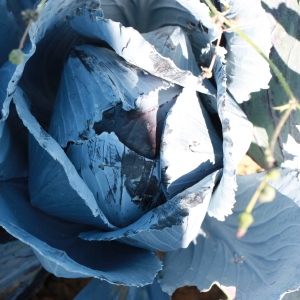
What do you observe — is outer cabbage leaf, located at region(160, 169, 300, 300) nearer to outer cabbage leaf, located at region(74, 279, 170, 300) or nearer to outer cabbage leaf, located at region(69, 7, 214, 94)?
outer cabbage leaf, located at region(74, 279, 170, 300)

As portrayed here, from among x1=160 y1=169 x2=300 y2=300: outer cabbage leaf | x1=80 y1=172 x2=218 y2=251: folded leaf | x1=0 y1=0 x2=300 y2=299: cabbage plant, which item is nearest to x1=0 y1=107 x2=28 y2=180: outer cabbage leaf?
x1=0 y1=0 x2=300 y2=299: cabbage plant

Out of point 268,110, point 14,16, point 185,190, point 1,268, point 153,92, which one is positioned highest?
point 14,16

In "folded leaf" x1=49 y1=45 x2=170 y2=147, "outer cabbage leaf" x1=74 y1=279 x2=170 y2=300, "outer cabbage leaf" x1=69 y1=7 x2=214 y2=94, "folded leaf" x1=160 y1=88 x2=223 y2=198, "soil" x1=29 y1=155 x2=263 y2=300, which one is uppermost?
"outer cabbage leaf" x1=69 y1=7 x2=214 y2=94

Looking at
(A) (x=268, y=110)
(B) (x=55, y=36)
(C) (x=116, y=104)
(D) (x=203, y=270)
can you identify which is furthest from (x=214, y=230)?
(B) (x=55, y=36)

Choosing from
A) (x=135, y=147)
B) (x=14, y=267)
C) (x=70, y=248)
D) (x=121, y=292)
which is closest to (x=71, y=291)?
(x=14, y=267)

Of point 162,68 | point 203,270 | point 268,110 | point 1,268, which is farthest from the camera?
point 1,268

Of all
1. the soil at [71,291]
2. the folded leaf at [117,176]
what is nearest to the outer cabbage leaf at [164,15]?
the folded leaf at [117,176]

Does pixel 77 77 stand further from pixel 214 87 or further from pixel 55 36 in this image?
pixel 214 87

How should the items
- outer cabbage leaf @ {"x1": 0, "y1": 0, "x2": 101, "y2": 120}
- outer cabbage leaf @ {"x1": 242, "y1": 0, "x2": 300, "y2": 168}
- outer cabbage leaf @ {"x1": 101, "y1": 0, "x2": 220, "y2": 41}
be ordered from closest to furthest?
outer cabbage leaf @ {"x1": 0, "y1": 0, "x2": 101, "y2": 120} < outer cabbage leaf @ {"x1": 101, "y1": 0, "x2": 220, "y2": 41} < outer cabbage leaf @ {"x1": 242, "y1": 0, "x2": 300, "y2": 168}
